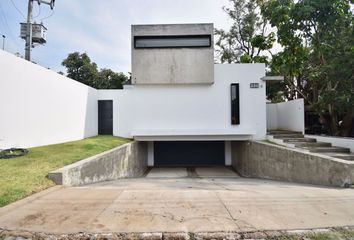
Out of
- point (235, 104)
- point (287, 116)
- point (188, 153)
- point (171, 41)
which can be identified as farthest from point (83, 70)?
point (287, 116)

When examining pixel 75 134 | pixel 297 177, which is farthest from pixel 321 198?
pixel 75 134

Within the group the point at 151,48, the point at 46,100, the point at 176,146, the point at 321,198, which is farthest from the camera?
the point at 176,146

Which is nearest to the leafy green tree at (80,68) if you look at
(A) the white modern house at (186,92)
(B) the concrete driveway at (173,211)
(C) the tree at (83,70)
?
(C) the tree at (83,70)

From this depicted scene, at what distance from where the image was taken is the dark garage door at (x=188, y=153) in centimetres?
1459

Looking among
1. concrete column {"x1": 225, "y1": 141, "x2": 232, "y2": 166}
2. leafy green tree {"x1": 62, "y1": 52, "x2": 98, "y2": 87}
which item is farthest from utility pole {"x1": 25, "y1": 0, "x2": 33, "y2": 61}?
leafy green tree {"x1": 62, "y1": 52, "x2": 98, "y2": 87}

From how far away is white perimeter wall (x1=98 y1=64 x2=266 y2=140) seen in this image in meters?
12.2

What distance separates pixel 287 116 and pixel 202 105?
15.7ft

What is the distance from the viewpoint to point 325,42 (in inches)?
426

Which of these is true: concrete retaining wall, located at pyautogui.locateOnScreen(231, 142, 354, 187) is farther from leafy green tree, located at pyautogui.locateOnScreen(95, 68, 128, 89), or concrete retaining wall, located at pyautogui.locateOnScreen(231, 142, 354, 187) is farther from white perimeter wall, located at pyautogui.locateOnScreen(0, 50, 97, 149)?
leafy green tree, located at pyautogui.locateOnScreen(95, 68, 128, 89)

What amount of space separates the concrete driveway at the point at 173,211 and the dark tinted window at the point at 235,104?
7607 mm

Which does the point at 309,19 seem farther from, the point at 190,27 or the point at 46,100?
the point at 46,100

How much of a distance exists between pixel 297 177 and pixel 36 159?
25.9ft

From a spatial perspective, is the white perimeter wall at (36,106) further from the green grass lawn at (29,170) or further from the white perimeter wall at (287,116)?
the white perimeter wall at (287,116)

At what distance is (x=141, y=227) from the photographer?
3.05 m
